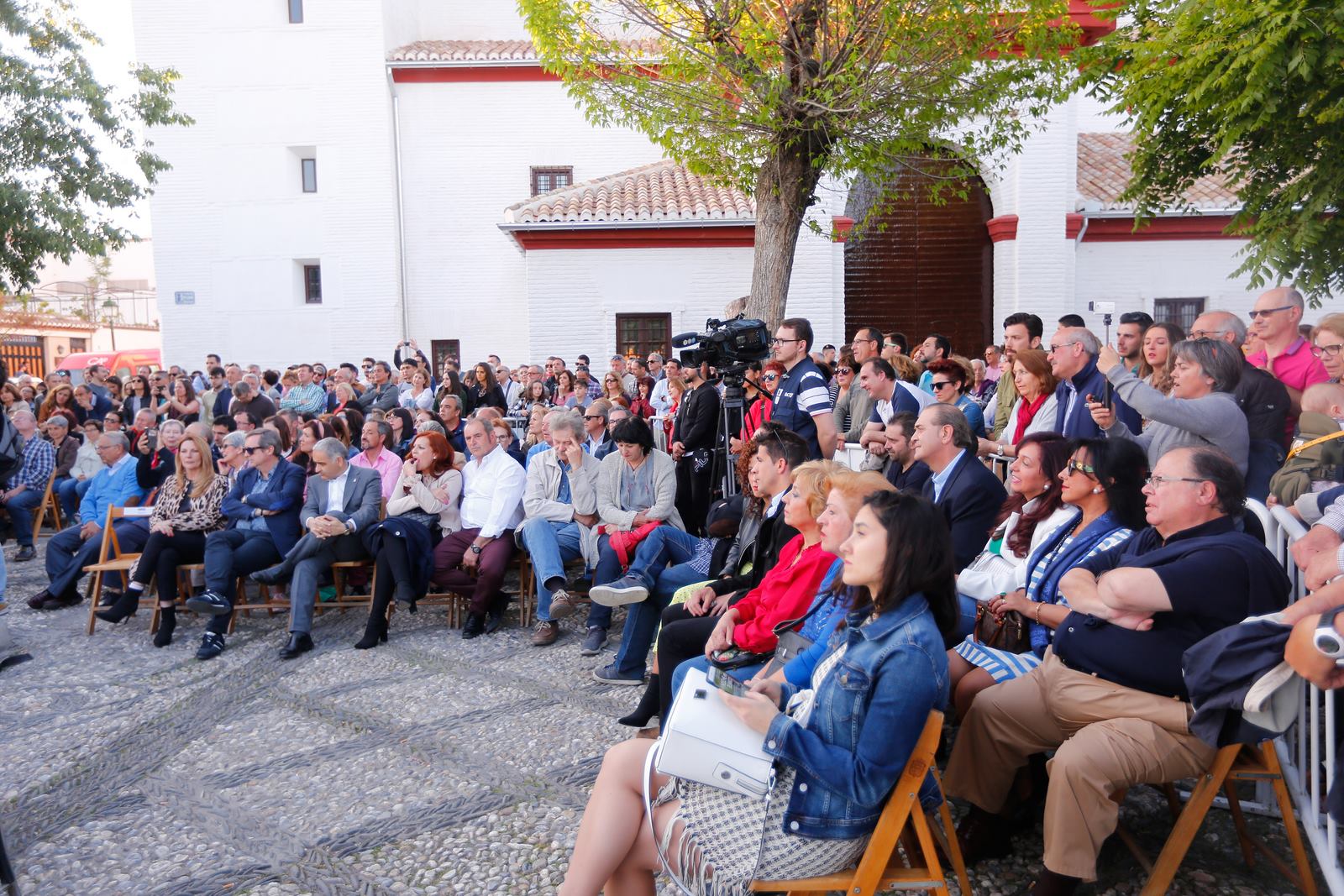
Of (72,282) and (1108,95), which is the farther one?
(72,282)

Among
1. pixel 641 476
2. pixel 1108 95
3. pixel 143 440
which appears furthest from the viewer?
pixel 1108 95

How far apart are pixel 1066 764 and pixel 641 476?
3.92 meters

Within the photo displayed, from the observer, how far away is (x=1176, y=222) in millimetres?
16781

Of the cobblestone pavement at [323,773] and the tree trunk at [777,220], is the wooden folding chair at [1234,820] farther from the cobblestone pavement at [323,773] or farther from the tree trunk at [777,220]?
the tree trunk at [777,220]

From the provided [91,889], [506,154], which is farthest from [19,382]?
[91,889]

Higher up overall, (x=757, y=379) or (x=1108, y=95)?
(x=1108, y=95)

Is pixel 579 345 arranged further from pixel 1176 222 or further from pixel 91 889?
pixel 91 889

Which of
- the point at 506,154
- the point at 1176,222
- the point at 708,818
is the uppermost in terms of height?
the point at 506,154

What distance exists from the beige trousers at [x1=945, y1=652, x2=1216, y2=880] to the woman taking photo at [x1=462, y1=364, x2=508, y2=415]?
10.4 meters

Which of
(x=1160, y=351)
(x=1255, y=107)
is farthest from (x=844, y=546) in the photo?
(x=1255, y=107)

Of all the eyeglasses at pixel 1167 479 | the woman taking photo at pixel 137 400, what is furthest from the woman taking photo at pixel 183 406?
the eyeglasses at pixel 1167 479

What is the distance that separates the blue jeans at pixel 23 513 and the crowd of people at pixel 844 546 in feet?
0.11

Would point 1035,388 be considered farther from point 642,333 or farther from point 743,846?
point 642,333

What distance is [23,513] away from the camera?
963 centimetres
